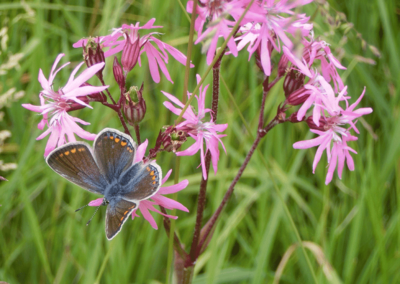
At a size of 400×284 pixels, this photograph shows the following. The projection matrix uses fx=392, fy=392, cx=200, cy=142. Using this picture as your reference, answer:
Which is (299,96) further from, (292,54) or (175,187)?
(175,187)

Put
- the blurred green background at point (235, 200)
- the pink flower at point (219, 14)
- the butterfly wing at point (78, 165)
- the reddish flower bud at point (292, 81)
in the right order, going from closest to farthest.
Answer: the pink flower at point (219, 14) → the butterfly wing at point (78, 165) → the reddish flower bud at point (292, 81) → the blurred green background at point (235, 200)

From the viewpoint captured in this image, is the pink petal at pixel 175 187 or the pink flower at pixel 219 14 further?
the pink petal at pixel 175 187

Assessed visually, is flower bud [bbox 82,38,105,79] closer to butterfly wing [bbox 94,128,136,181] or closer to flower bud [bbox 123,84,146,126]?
flower bud [bbox 123,84,146,126]

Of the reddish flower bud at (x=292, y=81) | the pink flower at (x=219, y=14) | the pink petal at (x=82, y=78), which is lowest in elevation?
the pink petal at (x=82, y=78)

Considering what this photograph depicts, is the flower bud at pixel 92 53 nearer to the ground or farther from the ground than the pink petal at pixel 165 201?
farther from the ground

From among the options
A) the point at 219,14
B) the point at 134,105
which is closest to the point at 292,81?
the point at 219,14

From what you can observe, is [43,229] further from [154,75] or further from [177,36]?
[177,36]

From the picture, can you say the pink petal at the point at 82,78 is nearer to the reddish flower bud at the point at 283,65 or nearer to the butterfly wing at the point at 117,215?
the butterfly wing at the point at 117,215

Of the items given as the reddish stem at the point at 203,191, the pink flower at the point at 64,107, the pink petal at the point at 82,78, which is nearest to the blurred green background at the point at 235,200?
the reddish stem at the point at 203,191
